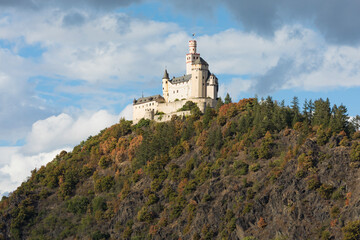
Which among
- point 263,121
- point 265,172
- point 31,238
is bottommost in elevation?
point 31,238

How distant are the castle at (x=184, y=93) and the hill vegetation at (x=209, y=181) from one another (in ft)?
10.5

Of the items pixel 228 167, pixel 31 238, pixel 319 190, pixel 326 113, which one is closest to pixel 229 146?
pixel 228 167

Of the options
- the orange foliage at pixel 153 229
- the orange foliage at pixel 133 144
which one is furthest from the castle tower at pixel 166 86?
the orange foliage at pixel 153 229

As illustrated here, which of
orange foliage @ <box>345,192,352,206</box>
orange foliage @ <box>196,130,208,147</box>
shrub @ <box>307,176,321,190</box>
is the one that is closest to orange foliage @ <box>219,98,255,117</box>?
orange foliage @ <box>196,130,208,147</box>

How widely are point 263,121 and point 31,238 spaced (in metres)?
55.4

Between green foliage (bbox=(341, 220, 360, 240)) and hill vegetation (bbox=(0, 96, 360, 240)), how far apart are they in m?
0.18

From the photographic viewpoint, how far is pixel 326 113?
148m

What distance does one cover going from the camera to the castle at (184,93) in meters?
181

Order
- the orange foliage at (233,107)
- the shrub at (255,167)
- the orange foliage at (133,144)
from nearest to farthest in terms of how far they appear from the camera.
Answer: the shrub at (255,167) → the orange foliage at (233,107) → the orange foliage at (133,144)

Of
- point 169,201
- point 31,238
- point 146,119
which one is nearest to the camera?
point 169,201

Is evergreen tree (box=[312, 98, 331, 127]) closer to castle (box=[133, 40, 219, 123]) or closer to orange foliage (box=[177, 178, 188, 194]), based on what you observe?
orange foliage (box=[177, 178, 188, 194])

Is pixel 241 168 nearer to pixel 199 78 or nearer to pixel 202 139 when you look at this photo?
pixel 202 139

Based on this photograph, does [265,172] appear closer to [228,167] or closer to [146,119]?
[228,167]

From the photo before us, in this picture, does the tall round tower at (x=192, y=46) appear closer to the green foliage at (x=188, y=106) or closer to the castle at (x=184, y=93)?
the castle at (x=184, y=93)
